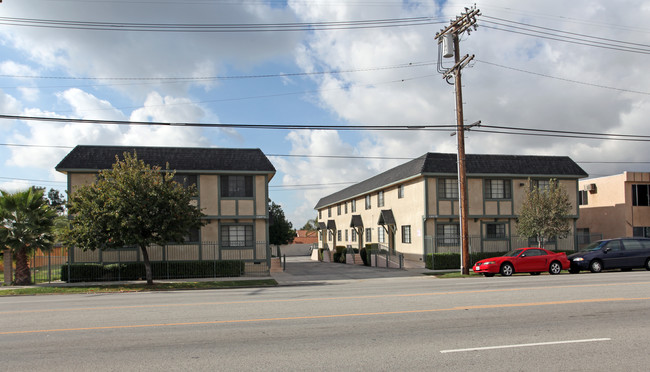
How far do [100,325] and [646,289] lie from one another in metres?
14.6

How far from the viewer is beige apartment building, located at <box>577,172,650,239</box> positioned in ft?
110

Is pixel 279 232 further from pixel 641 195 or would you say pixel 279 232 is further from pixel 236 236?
pixel 641 195

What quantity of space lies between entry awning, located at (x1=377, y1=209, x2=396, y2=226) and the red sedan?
11678mm

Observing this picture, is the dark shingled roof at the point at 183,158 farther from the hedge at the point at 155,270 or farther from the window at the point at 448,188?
the window at the point at 448,188

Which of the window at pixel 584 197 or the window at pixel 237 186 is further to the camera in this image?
the window at pixel 584 197

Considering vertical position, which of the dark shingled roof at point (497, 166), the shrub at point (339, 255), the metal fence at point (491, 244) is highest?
the dark shingled roof at point (497, 166)

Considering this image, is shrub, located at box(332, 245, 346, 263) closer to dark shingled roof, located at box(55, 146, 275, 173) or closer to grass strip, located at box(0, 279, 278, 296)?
dark shingled roof, located at box(55, 146, 275, 173)

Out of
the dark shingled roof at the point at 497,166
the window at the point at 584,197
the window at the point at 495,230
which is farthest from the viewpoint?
the window at the point at 584,197

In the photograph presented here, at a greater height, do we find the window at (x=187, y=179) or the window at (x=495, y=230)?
the window at (x=187, y=179)

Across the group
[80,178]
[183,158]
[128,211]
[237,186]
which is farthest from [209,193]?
[80,178]

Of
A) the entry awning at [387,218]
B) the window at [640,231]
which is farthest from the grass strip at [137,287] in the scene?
the window at [640,231]

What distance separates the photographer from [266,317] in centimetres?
1036

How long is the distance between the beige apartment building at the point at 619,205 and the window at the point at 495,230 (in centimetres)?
1033

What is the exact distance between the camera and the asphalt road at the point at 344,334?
6633 mm
